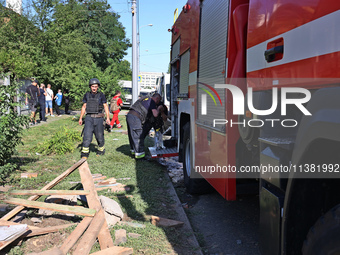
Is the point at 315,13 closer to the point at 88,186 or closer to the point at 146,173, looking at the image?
the point at 88,186

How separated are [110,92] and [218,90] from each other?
13.6m

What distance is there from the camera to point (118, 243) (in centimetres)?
371

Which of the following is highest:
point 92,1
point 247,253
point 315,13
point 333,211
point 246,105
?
point 92,1

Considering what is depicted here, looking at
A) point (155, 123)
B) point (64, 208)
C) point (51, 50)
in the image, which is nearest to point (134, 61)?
point (51, 50)

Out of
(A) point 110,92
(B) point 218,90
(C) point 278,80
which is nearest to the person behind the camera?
(C) point 278,80

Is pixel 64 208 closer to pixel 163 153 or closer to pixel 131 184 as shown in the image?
pixel 131 184

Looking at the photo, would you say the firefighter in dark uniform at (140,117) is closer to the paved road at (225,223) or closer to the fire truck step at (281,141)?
the paved road at (225,223)

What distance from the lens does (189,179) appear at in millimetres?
5965

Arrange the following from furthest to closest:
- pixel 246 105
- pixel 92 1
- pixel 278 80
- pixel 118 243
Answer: pixel 92 1
pixel 118 243
pixel 246 105
pixel 278 80

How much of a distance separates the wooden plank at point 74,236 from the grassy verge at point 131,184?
21 cm

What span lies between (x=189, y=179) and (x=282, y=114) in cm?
359

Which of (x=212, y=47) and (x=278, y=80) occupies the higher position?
(x=212, y=47)

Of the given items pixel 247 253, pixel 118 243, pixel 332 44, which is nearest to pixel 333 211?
pixel 332 44

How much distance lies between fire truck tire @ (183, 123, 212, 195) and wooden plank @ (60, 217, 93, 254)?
2259 millimetres
